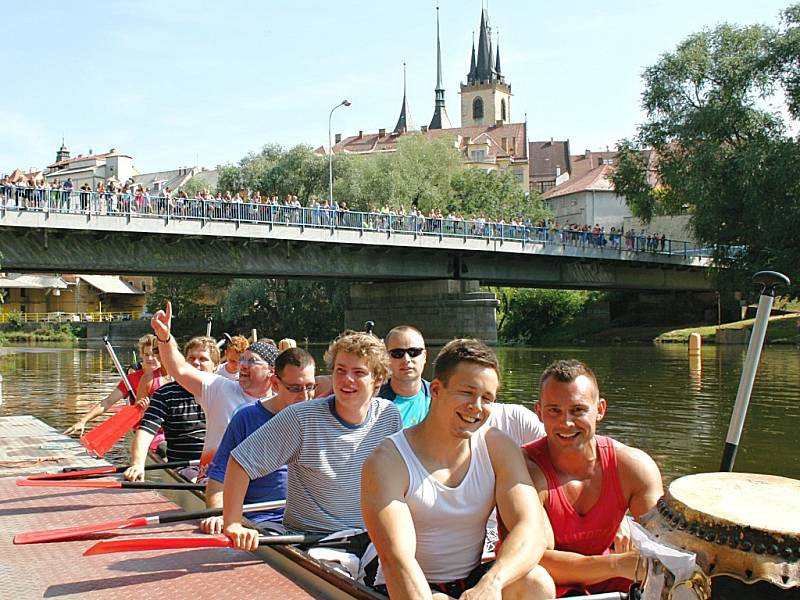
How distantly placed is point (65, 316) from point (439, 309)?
50.6 metres

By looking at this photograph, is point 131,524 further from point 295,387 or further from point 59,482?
point 59,482

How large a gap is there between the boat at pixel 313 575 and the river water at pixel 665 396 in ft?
25.6

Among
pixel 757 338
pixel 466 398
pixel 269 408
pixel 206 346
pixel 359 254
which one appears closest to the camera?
pixel 466 398

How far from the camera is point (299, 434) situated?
16.5 ft

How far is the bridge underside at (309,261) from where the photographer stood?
30047 millimetres

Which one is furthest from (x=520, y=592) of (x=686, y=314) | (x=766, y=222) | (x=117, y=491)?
(x=686, y=314)

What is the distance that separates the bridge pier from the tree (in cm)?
1041

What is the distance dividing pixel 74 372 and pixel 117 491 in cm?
2650

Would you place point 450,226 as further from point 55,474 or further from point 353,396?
point 353,396

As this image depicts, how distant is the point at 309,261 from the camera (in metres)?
38.1

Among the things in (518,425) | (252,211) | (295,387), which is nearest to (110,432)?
(295,387)

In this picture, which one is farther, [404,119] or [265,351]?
[404,119]

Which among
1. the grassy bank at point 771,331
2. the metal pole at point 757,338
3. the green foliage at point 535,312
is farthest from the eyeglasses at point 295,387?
the green foliage at point 535,312

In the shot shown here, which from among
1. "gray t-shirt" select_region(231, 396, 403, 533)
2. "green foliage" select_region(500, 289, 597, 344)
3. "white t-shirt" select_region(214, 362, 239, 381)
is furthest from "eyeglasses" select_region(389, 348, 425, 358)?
"green foliage" select_region(500, 289, 597, 344)
